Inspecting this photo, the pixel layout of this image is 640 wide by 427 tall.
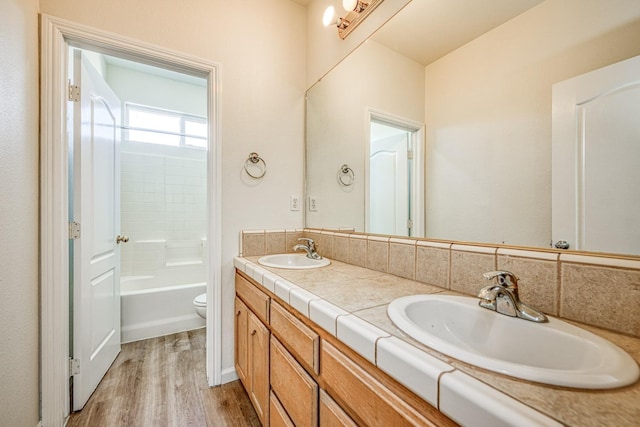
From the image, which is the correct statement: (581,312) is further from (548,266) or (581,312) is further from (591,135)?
(591,135)

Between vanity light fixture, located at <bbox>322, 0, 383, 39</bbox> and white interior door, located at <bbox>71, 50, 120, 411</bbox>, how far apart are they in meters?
1.43

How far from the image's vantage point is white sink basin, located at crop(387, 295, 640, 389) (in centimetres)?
42

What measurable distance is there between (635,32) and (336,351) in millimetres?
1064

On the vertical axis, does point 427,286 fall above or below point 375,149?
below

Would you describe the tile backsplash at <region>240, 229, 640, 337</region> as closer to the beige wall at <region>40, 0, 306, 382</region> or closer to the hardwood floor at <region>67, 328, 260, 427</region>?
the beige wall at <region>40, 0, 306, 382</region>

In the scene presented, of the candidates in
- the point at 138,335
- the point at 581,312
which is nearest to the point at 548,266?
the point at 581,312

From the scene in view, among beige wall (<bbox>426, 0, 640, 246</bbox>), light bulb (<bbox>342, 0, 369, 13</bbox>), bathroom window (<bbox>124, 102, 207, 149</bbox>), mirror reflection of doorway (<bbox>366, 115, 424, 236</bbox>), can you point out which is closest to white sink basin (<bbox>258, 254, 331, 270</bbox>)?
mirror reflection of doorway (<bbox>366, 115, 424, 236</bbox>)

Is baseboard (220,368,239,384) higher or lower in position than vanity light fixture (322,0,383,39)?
lower

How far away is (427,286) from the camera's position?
988 millimetres

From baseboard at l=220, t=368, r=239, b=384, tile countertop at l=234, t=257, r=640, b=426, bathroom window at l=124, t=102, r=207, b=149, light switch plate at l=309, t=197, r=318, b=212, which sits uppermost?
bathroom window at l=124, t=102, r=207, b=149

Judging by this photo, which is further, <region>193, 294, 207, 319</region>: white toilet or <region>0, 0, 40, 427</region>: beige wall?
<region>193, 294, 207, 319</region>: white toilet

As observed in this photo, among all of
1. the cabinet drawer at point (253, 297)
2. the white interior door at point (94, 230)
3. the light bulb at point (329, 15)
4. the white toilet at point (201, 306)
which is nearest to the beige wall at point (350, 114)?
the light bulb at point (329, 15)

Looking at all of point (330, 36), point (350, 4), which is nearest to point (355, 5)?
point (350, 4)

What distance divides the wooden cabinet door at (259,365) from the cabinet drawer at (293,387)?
0.08 metres
